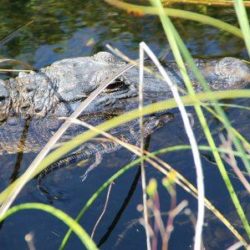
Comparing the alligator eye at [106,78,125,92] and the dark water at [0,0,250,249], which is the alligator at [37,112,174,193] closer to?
the dark water at [0,0,250,249]

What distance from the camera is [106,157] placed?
3.73 metres

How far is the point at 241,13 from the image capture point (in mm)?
1589

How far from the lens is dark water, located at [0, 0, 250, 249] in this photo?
2.98 metres

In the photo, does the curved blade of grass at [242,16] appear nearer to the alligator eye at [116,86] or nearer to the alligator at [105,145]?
the alligator at [105,145]

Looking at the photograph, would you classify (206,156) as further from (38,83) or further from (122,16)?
(122,16)

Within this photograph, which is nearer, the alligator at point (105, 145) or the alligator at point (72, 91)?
the alligator at point (105, 145)

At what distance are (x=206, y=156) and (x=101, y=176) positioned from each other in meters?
0.66

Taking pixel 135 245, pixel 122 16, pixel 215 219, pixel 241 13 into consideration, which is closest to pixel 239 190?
pixel 215 219

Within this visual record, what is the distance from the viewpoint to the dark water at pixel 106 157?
9.77 ft

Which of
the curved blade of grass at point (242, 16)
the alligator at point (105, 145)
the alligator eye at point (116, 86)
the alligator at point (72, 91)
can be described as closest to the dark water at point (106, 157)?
the alligator at point (105, 145)

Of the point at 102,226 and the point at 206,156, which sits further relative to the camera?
the point at 206,156

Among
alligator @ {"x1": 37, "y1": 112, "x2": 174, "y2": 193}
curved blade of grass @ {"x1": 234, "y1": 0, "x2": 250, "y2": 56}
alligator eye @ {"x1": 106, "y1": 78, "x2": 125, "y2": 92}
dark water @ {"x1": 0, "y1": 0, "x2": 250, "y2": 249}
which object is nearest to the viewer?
curved blade of grass @ {"x1": 234, "y1": 0, "x2": 250, "y2": 56}

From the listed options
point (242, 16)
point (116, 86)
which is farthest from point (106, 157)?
point (242, 16)

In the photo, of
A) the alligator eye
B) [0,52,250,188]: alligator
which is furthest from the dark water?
the alligator eye
